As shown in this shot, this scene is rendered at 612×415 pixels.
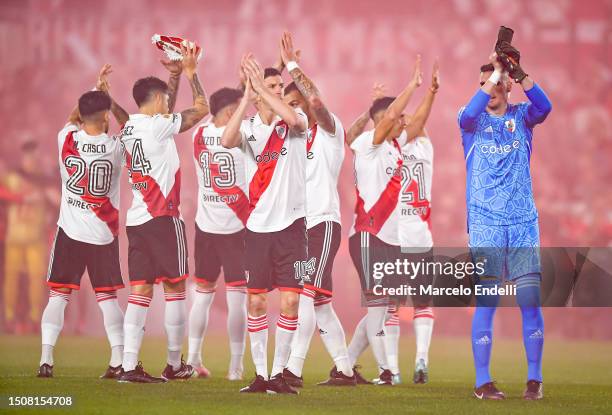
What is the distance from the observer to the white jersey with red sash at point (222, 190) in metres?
10.7

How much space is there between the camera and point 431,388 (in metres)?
9.91

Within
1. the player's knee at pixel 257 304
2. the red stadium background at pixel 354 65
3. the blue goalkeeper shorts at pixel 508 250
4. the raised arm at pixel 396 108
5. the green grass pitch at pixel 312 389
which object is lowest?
the green grass pitch at pixel 312 389

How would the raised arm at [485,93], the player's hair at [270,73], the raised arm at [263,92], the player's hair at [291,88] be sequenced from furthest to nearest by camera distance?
the player's hair at [291,88]
the player's hair at [270,73]
the raised arm at [485,93]
the raised arm at [263,92]

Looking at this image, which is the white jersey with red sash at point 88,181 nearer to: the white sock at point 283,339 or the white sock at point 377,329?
the white sock at point 283,339

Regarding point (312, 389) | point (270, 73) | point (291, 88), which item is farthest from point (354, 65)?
point (312, 389)

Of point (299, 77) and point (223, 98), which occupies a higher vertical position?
point (223, 98)

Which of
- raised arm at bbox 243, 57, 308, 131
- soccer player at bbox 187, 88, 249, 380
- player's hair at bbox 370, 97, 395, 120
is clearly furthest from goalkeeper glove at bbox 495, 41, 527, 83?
soccer player at bbox 187, 88, 249, 380

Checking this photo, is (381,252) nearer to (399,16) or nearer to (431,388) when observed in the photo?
(431,388)

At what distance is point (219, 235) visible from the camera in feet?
35.0

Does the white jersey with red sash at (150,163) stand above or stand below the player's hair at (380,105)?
below

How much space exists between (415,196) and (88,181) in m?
3.46

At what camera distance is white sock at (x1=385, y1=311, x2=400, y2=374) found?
1052cm

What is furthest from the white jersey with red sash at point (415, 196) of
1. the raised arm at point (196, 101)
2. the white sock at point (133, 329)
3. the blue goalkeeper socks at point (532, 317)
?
the white sock at point (133, 329)

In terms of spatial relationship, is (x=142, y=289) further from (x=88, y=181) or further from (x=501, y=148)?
(x=501, y=148)
